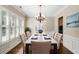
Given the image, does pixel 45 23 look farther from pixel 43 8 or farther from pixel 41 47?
pixel 41 47

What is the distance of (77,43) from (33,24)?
712cm

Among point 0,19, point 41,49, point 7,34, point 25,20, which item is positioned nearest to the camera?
point 41,49

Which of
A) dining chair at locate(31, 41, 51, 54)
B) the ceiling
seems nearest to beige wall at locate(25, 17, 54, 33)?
the ceiling

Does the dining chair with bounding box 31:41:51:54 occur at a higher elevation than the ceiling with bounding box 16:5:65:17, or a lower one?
lower

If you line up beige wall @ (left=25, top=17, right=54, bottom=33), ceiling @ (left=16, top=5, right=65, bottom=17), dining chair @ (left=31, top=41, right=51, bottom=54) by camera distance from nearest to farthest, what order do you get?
dining chair @ (left=31, top=41, right=51, bottom=54), ceiling @ (left=16, top=5, right=65, bottom=17), beige wall @ (left=25, top=17, right=54, bottom=33)

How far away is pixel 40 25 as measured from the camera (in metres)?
11.3

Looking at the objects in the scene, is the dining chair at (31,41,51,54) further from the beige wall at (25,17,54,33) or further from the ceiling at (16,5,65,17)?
the beige wall at (25,17,54,33)

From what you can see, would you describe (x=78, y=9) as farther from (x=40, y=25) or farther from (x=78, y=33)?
(x=40, y=25)

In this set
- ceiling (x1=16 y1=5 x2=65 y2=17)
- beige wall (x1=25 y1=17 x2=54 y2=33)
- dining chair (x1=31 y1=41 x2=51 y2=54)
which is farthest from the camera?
beige wall (x1=25 y1=17 x2=54 y2=33)

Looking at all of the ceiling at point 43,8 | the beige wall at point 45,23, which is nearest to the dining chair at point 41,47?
Result: the ceiling at point 43,8

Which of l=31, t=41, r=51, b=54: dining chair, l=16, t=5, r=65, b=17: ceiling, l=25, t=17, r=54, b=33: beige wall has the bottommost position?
l=31, t=41, r=51, b=54: dining chair

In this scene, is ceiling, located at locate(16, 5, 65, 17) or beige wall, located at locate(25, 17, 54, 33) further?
beige wall, located at locate(25, 17, 54, 33)

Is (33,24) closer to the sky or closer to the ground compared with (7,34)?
closer to the sky
